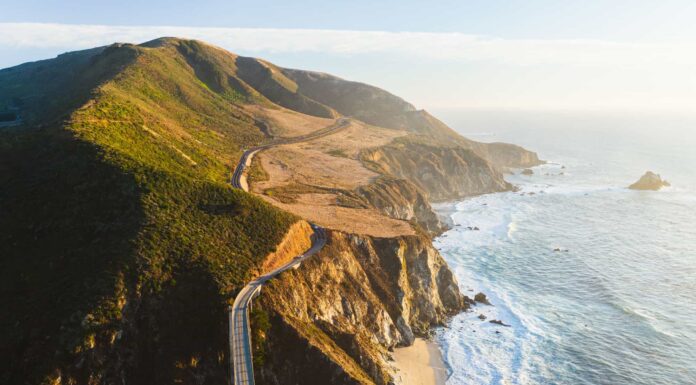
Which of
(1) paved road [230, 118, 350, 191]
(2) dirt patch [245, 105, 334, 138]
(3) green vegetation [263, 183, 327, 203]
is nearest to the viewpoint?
(3) green vegetation [263, 183, 327, 203]

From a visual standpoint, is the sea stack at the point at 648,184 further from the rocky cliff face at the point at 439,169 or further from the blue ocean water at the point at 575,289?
the rocky cliff face at the point at 439,169

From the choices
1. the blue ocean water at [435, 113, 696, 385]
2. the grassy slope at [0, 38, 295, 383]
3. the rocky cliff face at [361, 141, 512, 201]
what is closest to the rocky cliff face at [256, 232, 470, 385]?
the grassy slope at [0, 38, 295, 383]

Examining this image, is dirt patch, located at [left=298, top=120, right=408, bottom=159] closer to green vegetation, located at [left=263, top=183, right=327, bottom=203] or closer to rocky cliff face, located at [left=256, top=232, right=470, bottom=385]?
green vegetation, located at [left=263, top=183, right=327, bottom=203]

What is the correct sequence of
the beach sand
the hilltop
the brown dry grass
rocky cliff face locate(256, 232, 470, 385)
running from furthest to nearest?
1. the brown dry grass
2. the beach sand
3. rocky cliff face locate(256, 232, 470, 385)
4. the hilltop

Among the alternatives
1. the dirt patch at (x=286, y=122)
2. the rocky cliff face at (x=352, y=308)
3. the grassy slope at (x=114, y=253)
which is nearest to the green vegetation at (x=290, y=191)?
the grassy slope at (x=114, y=253)

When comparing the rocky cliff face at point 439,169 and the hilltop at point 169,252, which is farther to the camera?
the rocky cliff face at point 439,169

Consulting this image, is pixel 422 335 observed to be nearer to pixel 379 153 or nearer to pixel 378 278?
pixel 378 278

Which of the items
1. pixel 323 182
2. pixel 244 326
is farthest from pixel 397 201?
pixel 244 326
